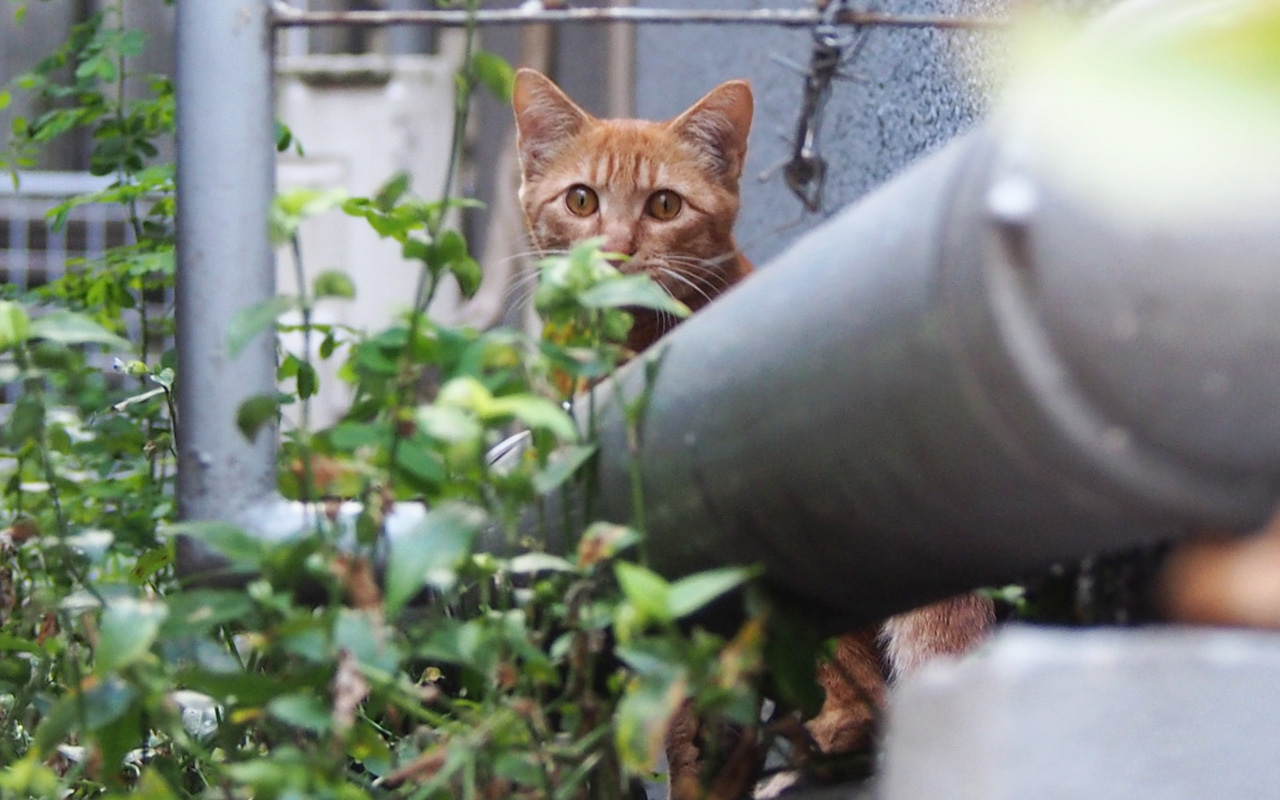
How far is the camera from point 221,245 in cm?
132

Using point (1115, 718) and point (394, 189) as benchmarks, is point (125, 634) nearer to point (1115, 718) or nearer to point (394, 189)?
point (394, 189)

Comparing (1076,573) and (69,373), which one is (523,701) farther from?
(69,373)

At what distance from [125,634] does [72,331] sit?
26 cm

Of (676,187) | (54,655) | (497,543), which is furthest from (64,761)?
(676,187)

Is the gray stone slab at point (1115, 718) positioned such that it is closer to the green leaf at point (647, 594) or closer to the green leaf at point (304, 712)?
the green leaf at point (647, 594)

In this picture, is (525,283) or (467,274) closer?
(467,274)

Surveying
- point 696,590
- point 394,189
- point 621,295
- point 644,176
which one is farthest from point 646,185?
point 696,590

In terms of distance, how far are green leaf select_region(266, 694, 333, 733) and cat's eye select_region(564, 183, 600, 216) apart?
204 cm

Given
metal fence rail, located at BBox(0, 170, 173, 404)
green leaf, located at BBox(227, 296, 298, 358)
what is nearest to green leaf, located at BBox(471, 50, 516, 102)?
green leaf, located at BBox(227, 296, 298, 358)

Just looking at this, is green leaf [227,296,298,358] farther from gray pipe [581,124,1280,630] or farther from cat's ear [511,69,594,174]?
cat's ear [511,69,594,174]

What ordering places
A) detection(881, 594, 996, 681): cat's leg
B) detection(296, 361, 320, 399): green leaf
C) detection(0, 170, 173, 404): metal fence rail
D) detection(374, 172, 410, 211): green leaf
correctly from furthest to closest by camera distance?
detection(0, 170, 173, 404): metal fence rail
detection(881, 594, 996, 681): cat's leg
detection(296, 361, 320, 399): green leaf
detection(374, 172, 410, 211): green leaf

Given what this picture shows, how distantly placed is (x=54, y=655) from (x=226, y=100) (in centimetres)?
70

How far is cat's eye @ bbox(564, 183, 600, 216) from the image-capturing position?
2928mm

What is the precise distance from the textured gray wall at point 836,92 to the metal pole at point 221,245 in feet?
1.71
